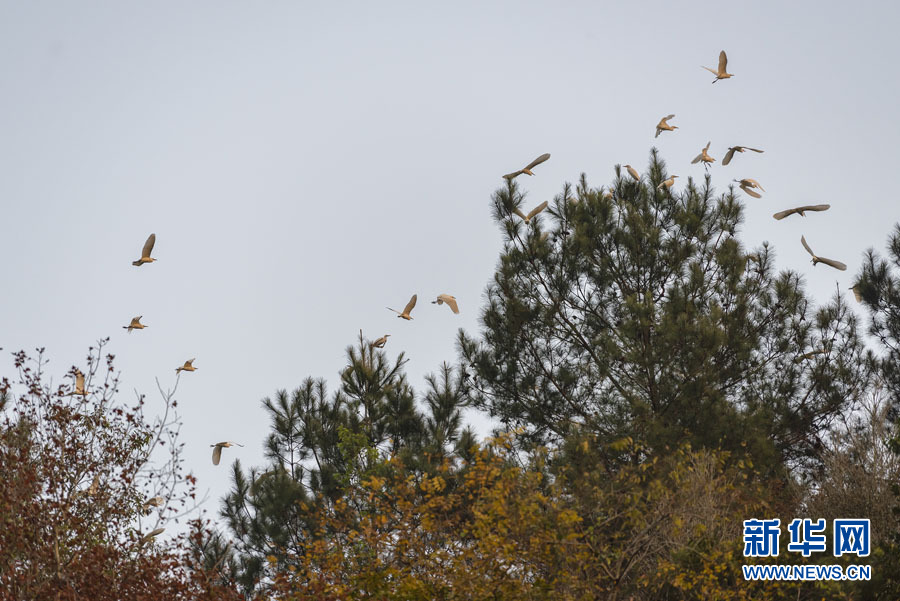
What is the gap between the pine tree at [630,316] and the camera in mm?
16703

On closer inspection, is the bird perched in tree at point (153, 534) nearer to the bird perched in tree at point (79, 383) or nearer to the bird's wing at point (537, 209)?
the bird perched in tree at point (79, 383)

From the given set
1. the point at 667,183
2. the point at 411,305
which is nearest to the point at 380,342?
the point at 411,305

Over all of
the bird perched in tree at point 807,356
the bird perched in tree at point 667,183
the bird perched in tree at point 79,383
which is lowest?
the bird perched in tree at point 79,383

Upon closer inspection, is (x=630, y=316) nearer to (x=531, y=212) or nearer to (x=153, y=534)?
(x=531, y=212)

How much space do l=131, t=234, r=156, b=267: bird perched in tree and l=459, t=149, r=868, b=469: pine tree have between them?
5554 mm

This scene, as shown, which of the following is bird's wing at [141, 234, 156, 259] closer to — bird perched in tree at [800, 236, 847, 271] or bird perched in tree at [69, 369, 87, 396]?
bird perched in tree at [69, 369, 87, 396]

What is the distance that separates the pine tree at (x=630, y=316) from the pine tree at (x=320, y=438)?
994mm

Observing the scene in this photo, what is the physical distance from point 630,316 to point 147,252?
6.92 metres

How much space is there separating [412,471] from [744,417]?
4.83m

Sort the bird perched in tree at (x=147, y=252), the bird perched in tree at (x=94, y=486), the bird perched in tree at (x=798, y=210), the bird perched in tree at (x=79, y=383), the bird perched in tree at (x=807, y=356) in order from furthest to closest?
the bird perched in tree at (x=807, y=356), the bird perched in tree at (x=798, y=210), the bird perched in tree at (x=147, y=252), the bird perched in tree at (x=79, y=383), the bird perched in tree at (x=94, y=486)

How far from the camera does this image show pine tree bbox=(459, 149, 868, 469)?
1670 centimetres

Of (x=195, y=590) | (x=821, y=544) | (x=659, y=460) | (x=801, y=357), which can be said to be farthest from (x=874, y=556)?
(x=195, y=590)

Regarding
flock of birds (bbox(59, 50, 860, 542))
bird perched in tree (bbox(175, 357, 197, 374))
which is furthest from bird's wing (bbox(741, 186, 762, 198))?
bird perched in tree (bbox(175, 357, 197, 374))

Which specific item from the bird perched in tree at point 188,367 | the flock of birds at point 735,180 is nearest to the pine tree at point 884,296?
the flock of birds at point 735,180
